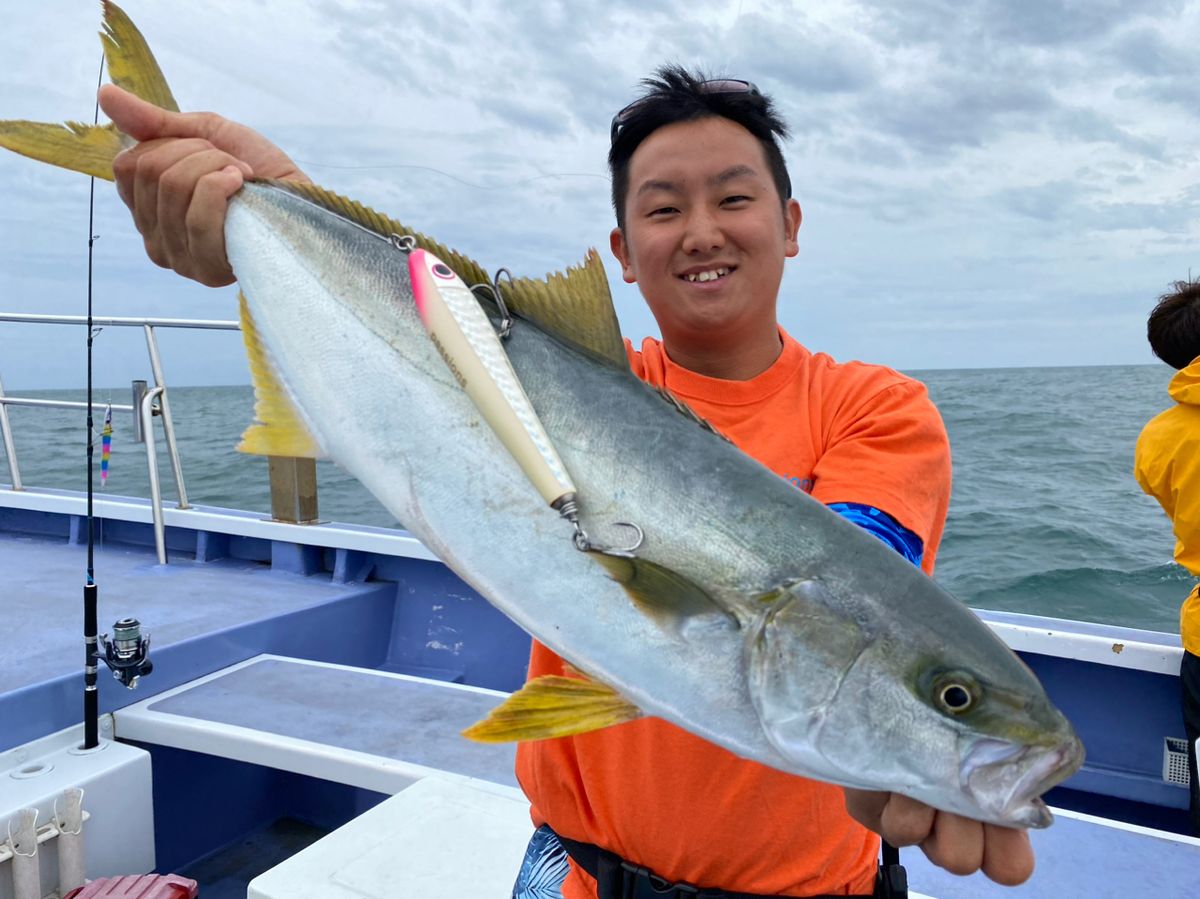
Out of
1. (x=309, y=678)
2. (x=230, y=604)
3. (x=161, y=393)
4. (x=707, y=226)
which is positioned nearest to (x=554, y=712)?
(x=707, y=226)

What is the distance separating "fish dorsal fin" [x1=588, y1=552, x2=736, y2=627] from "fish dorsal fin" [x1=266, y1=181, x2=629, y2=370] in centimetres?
41

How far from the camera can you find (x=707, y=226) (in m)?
1.82

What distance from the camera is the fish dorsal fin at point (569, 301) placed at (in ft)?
5.07

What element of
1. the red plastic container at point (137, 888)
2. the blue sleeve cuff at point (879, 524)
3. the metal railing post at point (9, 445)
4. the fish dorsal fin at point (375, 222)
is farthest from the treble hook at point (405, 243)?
the metal railing post at point (9, 445)

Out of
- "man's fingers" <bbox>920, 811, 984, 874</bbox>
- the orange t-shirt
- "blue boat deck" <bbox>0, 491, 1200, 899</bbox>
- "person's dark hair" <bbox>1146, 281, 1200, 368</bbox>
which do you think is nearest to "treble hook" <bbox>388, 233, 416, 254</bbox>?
the orange t-shirt

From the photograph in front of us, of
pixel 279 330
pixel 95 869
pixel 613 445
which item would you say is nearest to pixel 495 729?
pixel 613 445

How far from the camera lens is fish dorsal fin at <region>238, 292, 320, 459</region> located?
1.63 meters

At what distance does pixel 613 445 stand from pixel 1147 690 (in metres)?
4.28

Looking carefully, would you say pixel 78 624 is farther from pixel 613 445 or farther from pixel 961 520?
pixel 961 520

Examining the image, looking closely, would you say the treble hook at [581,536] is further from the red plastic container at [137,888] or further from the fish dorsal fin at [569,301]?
the red plastic container at [137,888]

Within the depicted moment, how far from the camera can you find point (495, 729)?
1.24 m

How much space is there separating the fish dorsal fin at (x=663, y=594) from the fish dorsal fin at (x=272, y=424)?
0.70 m

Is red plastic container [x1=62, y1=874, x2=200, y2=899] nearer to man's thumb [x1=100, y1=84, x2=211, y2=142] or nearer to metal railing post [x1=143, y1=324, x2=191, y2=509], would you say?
man's thumb [x1=100, y1=84, x2=211, y2=142]

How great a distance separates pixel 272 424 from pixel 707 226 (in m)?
0.97
